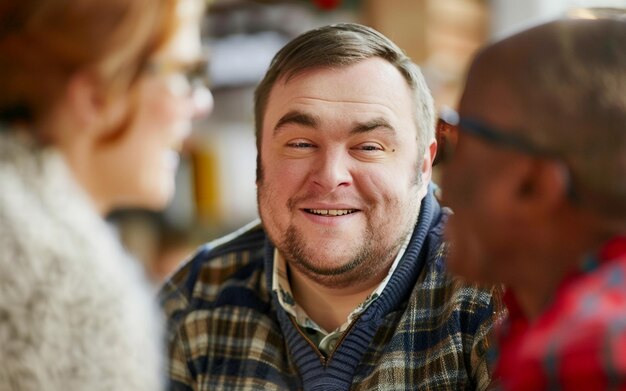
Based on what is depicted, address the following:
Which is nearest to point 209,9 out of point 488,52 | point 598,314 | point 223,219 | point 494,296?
point 223,219

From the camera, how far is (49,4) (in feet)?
2.86

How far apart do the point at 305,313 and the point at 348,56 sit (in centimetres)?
44

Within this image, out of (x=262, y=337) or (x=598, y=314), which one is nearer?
(x=598, y=314)

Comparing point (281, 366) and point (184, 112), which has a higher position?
point (184, 112)

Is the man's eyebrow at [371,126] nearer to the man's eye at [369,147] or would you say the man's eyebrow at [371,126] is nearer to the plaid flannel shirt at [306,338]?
the man's eye at [369,147]

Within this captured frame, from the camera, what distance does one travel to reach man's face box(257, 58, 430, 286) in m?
1.32

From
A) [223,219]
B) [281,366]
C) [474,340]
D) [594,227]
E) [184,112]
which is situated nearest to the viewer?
[594,227]

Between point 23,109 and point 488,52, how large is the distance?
504mm

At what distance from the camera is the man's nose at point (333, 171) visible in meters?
1.31

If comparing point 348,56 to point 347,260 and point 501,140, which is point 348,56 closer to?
point 347,260

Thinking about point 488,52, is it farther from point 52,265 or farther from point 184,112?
point 52,265

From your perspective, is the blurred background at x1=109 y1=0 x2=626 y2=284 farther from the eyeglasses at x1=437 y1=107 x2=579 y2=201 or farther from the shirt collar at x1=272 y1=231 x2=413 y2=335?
the eyeglasses at x1=437 y1=107 x2=579 y2=201

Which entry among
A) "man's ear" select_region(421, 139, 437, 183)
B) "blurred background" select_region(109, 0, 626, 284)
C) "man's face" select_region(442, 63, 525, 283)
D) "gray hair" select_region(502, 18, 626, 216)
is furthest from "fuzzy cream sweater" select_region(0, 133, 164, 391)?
"blurred background" select_region(109, 0, 626, 284)

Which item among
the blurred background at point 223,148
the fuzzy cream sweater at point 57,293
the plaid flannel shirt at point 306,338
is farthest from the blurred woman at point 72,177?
the blurred background at point 223,148
